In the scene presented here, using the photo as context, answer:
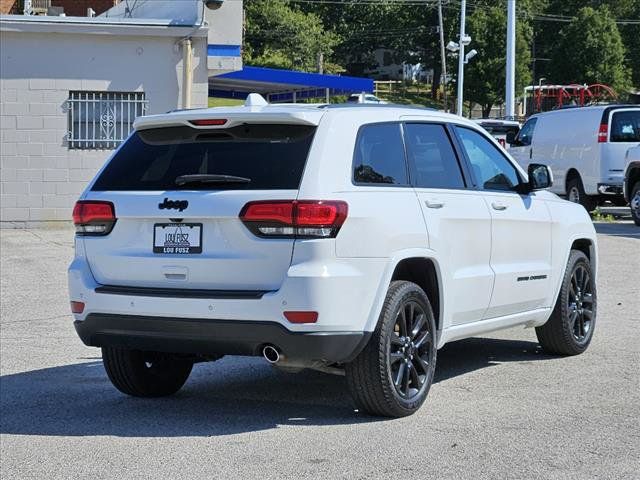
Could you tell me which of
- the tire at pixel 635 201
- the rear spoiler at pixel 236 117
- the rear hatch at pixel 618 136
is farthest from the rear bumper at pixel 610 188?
the rear spoiler at pixel 236 117

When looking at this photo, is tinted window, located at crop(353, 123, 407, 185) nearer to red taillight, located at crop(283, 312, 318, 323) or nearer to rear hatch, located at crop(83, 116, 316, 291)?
rear hatch, located at crop(83, 116, 316, 291)

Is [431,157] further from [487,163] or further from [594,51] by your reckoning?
[594,51]

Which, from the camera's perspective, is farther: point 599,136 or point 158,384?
point 599,136

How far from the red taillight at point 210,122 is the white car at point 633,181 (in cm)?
1509

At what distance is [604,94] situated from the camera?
74.8 m

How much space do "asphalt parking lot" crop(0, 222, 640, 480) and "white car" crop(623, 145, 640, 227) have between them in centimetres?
1116

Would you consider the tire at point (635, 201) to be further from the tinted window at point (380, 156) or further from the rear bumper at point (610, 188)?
the tinted window at point (380, 156)

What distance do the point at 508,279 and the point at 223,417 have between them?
2261 millimetres

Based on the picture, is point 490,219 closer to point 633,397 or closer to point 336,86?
point 633,397

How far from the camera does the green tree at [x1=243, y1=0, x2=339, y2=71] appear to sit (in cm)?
7850

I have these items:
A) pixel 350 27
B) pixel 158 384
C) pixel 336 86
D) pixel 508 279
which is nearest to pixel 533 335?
pixel 508 279

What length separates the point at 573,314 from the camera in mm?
9156

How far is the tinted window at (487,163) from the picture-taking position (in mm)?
8134

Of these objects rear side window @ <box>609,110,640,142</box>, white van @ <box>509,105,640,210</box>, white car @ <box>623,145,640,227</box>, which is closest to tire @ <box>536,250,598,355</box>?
white car @ <box>623,145,640,227</box>
